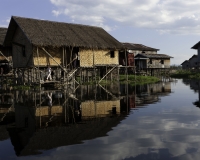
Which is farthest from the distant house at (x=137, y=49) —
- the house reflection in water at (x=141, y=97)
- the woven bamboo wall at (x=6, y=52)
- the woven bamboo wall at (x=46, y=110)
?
the woven bamboo wall at (x=46, y=110)

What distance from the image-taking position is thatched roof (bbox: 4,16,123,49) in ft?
67.1

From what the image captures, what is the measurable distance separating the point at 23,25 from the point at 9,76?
323 inches

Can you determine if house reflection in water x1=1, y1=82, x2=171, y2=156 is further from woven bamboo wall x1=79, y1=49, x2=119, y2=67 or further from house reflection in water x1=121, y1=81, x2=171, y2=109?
woven bamboo wall x1=79, y1=49, x2=119, y2=67

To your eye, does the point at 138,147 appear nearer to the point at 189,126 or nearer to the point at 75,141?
the point at 75,141

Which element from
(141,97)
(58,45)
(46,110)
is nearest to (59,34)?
(58,45)

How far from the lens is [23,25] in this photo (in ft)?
69.8

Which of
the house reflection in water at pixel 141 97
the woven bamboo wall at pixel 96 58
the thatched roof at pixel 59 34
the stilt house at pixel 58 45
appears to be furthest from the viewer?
the woven bamboo wall at pixel 96 58

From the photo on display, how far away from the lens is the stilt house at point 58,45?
68.5ft

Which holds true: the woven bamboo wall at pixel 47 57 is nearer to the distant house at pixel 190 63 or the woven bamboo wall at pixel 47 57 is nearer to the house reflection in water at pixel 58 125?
the house reflection in water at pixel 58 125

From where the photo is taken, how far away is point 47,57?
21750 mm

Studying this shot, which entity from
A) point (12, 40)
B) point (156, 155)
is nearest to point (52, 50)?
point (12, 40)

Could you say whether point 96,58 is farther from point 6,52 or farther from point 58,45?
point 6,52

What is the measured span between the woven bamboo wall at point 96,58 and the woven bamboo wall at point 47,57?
2.37 m

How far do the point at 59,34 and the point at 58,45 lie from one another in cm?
206
